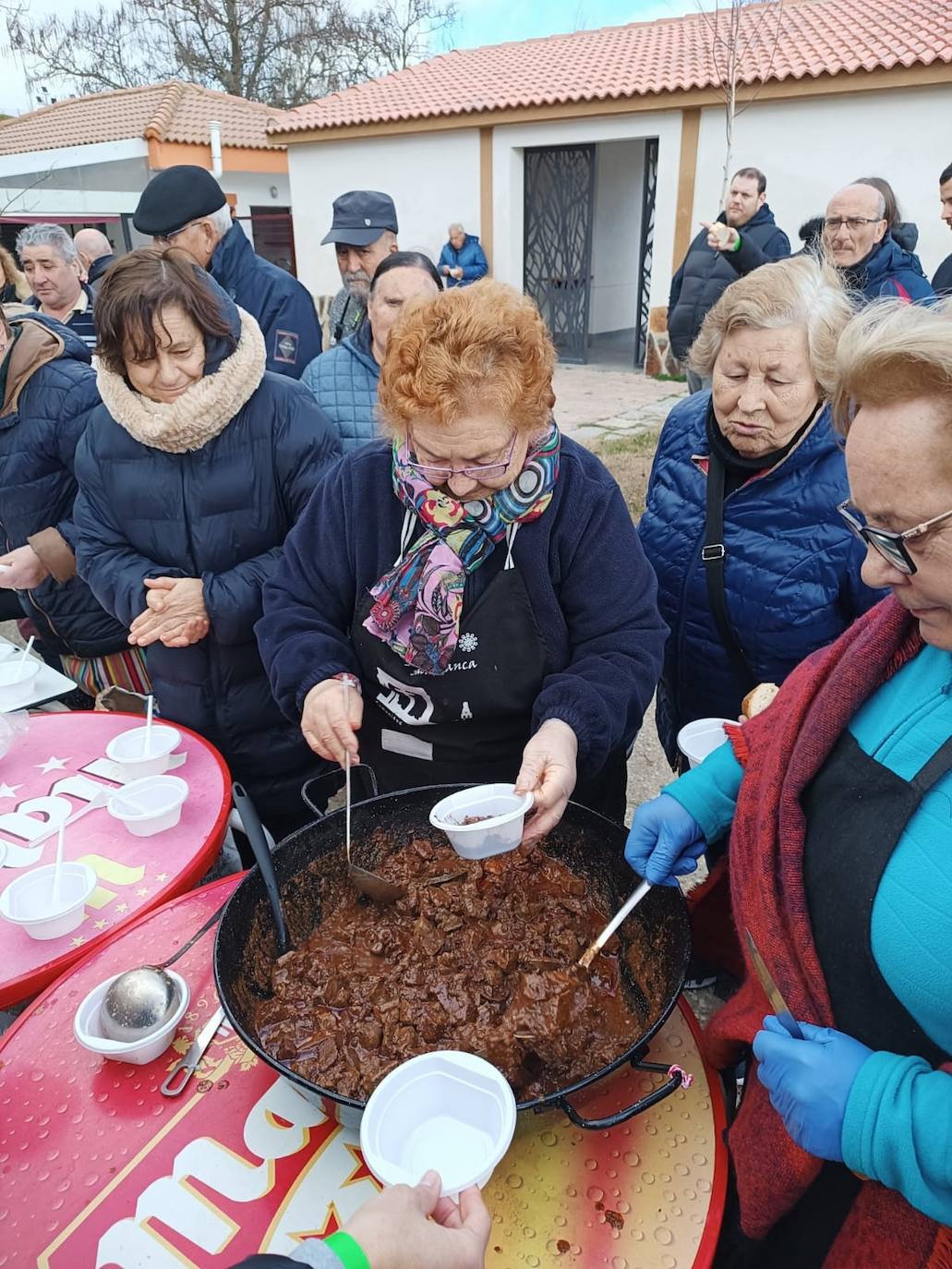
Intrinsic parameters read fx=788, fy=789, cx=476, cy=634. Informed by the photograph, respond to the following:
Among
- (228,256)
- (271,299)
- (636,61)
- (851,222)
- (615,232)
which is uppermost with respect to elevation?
(636,61)

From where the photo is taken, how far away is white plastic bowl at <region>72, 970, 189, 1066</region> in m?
1.28

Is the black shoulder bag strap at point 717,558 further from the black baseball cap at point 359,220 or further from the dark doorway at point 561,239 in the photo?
the dark doorway at point 561,239

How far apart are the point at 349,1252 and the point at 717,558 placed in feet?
5.86

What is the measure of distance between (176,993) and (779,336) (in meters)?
1.99

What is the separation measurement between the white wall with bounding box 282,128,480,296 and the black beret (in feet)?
36.2

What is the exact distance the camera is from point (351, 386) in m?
3.31

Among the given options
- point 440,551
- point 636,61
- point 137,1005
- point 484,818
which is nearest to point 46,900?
point 137,1005

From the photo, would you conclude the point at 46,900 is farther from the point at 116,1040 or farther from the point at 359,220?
the point at 359,220

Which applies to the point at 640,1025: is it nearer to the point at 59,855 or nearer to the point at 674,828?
the point at 674,828

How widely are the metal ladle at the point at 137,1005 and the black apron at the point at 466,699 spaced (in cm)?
67

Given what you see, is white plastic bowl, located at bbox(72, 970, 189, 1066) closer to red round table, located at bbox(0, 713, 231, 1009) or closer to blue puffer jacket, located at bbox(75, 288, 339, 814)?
red round table, located at bbox(0, 713, 231, 1009)

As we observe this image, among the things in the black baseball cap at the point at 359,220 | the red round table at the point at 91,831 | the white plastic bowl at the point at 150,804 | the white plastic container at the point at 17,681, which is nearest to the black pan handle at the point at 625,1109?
the red round table at the point at 91,831

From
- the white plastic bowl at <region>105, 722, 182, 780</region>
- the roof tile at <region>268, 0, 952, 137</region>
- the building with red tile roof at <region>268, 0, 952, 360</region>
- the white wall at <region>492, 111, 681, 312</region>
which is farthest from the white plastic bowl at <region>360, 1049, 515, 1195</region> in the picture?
the white wall at <region>492, 111, 681, 312</region>

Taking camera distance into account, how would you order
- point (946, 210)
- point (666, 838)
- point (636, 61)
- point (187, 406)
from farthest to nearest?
1. point (636, 61)
2. point (946, 210)
3. point (187, 406)
4. point (666, 838)
